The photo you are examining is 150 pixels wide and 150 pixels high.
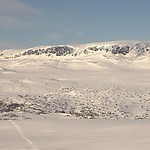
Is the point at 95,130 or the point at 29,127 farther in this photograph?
the point at 29,127

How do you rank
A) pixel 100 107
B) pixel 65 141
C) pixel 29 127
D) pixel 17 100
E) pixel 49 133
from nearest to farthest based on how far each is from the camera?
pixel 65 141 → pixel 49 133 → pixel 29 127 → pixel 17 100 → pixel 100 107

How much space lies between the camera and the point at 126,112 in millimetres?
92688

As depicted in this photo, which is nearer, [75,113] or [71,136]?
[71,136]

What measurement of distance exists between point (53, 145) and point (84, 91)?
99.0 m

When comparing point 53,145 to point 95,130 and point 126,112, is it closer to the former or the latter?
point 95,130

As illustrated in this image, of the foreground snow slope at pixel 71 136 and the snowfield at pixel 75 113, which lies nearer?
the foreground snow slope at pixel 71 136

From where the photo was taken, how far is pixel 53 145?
85.1 feet

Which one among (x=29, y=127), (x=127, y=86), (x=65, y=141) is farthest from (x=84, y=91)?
(x=65, y=141)

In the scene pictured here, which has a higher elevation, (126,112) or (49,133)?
(49,133)

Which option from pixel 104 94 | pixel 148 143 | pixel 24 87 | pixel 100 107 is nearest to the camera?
Answer: pixel 148 143

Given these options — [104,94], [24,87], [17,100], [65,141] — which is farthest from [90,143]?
[24,87]

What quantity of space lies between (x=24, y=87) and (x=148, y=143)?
11090 cm

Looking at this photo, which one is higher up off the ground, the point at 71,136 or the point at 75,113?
the point at 71,136

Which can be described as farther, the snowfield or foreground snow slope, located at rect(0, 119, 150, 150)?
the snowfield
